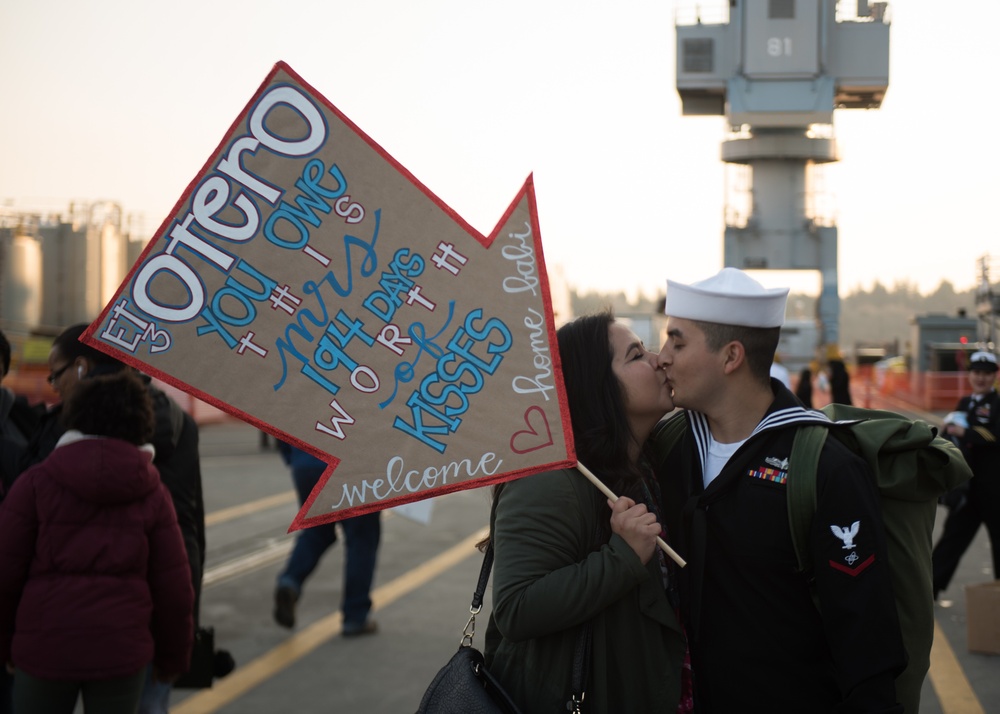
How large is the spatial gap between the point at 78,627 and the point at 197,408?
20.9 meters

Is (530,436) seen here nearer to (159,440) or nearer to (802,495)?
(802,495)

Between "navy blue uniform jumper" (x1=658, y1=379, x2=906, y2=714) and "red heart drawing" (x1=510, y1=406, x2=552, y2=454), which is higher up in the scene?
"red heart drawing" (x1=510, y1=406, x2=552, y2=454)

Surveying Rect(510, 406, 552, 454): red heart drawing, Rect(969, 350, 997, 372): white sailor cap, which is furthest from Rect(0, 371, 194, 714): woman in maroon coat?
Rect(969, 350, 997, 372): white sailor cap

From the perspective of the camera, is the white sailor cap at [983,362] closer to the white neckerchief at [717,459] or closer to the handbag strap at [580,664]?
the white neckerchief at [717,459]

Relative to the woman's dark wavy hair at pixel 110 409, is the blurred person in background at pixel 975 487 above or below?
below

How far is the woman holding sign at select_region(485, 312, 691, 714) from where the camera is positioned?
246cm

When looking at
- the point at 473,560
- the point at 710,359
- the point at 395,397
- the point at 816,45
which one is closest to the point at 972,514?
the point at 473,560

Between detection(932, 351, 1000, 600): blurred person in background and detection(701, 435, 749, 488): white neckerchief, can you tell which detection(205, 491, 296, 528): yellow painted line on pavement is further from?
detection(701, 435, 749, 488): white neckerchief

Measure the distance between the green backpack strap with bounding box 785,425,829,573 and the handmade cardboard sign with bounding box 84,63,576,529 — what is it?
541 mm

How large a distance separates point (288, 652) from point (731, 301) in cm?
458

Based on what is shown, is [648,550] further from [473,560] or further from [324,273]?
[473,560]

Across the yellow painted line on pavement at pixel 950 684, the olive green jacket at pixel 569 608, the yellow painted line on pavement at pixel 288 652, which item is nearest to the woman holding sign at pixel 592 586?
the olive green jacket at pixel 569 608

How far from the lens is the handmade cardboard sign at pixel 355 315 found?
2527mm

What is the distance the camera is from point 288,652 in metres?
6.39
